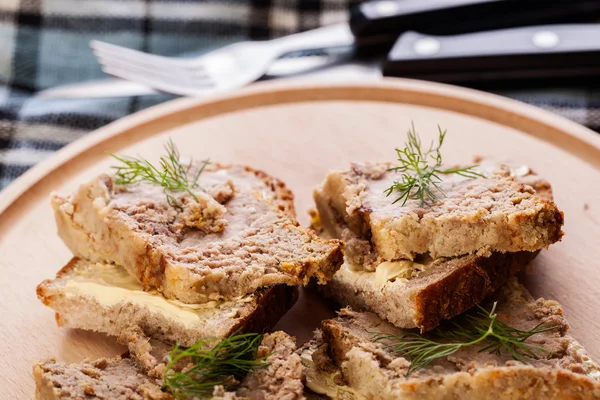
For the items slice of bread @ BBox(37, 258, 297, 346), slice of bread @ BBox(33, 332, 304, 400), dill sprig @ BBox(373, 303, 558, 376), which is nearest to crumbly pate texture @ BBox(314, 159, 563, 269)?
dill sprig @ BBox(373, 303, 558, 376)

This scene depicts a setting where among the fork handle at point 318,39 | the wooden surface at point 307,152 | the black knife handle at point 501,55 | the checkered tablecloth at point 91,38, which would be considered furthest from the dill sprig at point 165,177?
the fork handle at point 318,39

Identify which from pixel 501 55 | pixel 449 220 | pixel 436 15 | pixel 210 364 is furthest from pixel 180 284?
pixel 436 15

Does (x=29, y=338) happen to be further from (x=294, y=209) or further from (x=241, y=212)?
(x=294, y=209)

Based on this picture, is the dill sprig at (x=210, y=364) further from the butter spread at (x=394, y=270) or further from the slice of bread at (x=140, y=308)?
the butter spread at (x=394, y=270)

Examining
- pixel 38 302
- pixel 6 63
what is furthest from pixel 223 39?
pixel 38 302

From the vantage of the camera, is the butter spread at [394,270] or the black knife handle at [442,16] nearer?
the butter spread at [394,270]

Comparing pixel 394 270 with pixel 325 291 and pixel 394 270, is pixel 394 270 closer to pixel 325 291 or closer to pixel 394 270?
pixel 394 270

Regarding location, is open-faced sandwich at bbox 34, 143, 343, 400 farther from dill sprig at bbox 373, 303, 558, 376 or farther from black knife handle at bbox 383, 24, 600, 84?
black knife handle at bbox 383, 24, 600, 84
